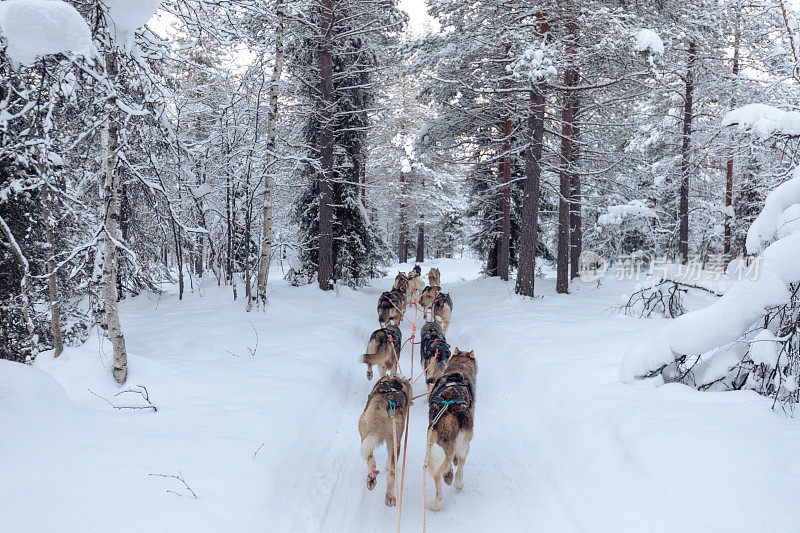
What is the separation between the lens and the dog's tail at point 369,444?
3941mm

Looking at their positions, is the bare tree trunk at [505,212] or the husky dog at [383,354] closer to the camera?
the husky dog at [383,354]

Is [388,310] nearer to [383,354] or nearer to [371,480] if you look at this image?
[383,354]

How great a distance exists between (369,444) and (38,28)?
431cm

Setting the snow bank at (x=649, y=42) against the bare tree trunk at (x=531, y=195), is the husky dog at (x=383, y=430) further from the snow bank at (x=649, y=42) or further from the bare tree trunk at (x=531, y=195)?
the snow bank at (x=649, y=42)

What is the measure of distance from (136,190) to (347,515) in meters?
10.2

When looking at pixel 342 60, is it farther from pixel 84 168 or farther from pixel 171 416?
pixel 171 416

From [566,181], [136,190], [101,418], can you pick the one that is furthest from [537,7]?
[101,418]

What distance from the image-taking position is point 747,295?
361cm

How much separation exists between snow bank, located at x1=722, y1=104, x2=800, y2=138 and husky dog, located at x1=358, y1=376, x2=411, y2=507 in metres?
4.27

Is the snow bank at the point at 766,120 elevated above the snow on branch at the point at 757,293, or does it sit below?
above

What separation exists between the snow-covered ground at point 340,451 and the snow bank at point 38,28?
8.95ft

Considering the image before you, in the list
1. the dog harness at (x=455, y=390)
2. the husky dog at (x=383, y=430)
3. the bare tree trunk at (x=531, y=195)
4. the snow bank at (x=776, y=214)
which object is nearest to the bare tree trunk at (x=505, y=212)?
the bare tree trunk at (x=531, y=195)

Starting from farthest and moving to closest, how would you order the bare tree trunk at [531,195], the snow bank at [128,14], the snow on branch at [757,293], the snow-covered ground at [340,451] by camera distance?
the bare tree trunk at [531,195] < the snow bank at [128,14] < the snow on branch at [757,293] < the snow-covered ground at [340,451]

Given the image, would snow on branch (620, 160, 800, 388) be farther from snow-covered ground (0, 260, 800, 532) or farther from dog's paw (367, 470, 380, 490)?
dog's paw (367, 470, 380, 490)
